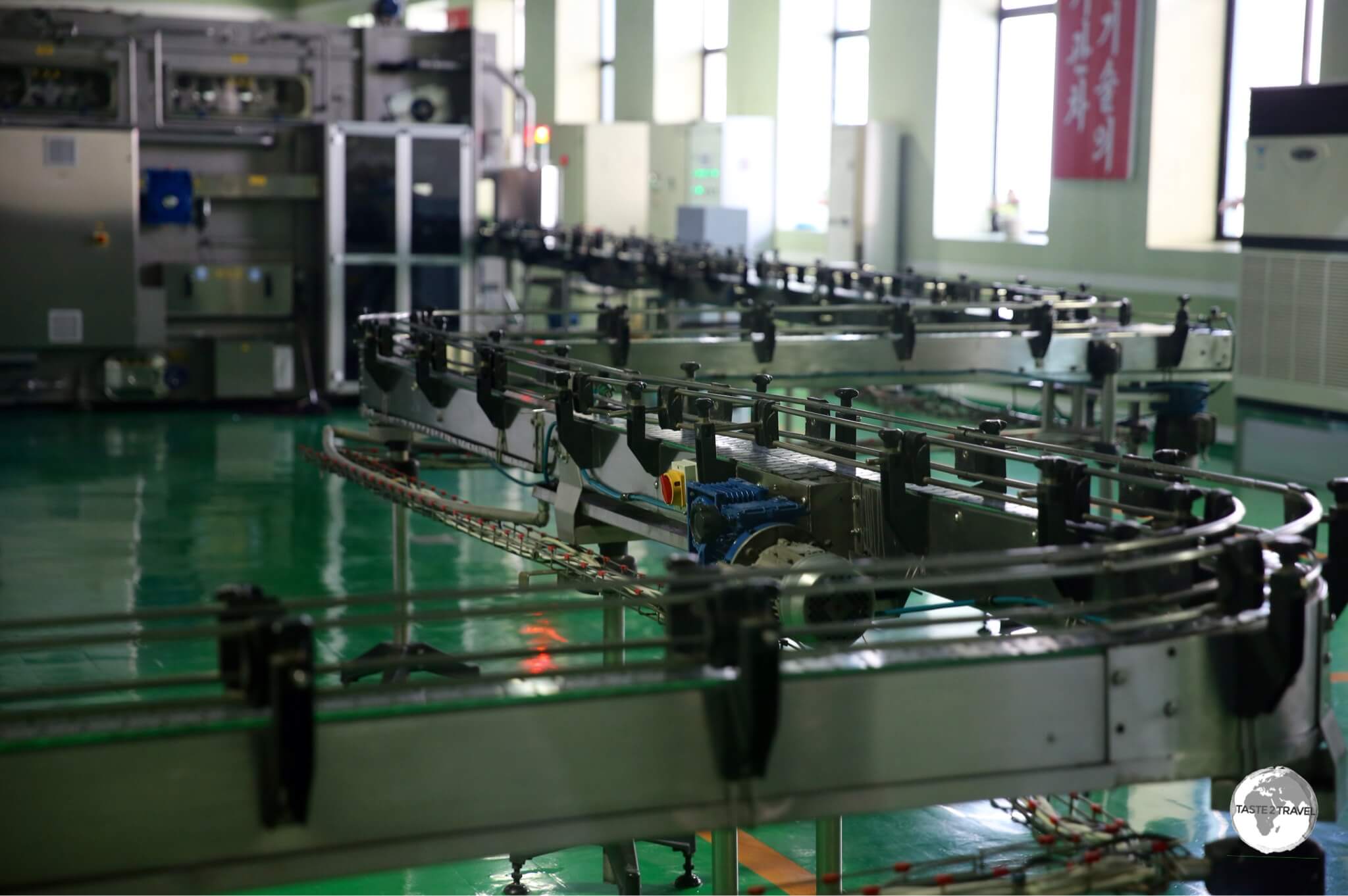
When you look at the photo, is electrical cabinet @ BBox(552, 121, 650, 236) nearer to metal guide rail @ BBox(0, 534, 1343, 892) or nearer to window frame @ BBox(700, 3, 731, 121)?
window frame @ BBox(700, 3, 731, 121)

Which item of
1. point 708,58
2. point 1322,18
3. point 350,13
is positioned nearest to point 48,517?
point 1322,18

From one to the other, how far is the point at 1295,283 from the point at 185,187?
5.93m

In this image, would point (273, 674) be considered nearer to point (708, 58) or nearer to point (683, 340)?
point (683, 340)

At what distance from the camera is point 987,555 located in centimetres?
155

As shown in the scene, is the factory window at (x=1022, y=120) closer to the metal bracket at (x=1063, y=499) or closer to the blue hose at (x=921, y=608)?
the blue hose at (x=921, y=608)

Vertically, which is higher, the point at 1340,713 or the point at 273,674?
the point at 273,674

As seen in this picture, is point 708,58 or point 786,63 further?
point 708,58

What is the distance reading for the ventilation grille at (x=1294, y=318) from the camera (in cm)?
633

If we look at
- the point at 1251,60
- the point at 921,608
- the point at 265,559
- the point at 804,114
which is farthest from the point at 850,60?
the point at 921,608

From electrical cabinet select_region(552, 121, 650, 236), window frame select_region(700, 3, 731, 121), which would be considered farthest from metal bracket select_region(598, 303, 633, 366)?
window frame select_region(700, 3, 731, 121)

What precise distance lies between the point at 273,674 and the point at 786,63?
11103 mm

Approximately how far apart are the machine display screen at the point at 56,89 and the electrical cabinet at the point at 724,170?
14.3 ft

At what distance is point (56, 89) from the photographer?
872 centimetres

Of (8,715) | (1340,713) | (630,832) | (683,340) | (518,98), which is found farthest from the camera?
(518,98)
